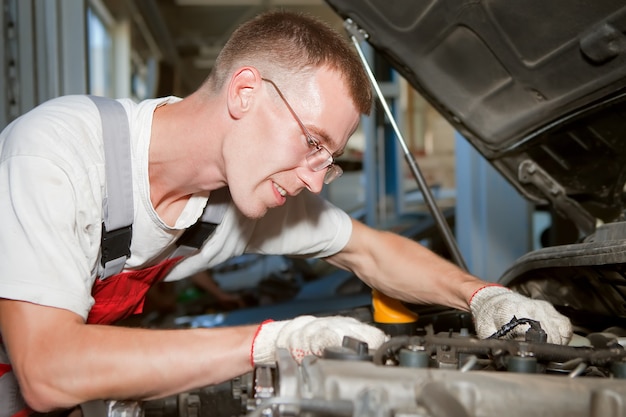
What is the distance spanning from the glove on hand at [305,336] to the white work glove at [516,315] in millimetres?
337

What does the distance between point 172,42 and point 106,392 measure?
22.4ft

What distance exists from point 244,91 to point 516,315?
729 mm

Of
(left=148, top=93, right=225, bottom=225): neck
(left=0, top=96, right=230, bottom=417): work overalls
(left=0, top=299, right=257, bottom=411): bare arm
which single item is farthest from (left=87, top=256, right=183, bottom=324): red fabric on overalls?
(left=0, top=299, right=257, bottom=411): bare arm

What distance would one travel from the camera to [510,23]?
144cm

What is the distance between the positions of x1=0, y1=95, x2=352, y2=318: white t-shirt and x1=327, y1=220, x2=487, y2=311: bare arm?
485 mm

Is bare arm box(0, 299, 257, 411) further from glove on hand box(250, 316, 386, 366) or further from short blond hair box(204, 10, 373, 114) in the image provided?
short blond hair box(204, 10, 373, 114)

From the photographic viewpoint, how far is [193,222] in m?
1.42

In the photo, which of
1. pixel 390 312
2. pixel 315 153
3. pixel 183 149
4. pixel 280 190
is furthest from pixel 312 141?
pixel 390 312

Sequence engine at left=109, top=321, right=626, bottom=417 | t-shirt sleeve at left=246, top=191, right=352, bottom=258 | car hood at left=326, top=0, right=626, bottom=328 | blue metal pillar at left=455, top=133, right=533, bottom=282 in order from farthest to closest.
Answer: blue metal pillar at left=455, top=133, right=533, bottom=282, t-shirt sleeve at left=246, top=191, right=352, bottom=258, car hood at left=326, top=0, right=626, bottom=328, engine at left=109, top=321, right=626, bottom=417

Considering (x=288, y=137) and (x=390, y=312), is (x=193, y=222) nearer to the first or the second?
(x=288, y=137)

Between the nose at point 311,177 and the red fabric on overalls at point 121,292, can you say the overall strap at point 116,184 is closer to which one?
the red fabric on overalls at point 121,292

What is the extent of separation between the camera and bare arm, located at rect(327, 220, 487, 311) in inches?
59.4

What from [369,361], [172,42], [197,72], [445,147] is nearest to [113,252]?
[369,361]

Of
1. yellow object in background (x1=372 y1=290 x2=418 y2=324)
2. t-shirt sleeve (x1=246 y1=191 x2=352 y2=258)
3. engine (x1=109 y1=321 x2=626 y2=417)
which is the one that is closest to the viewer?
engine (x1=109 y1=321 x2=626 y2=417)
